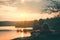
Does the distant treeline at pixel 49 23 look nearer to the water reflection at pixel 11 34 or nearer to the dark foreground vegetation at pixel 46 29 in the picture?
the dark foreground vegetation at pixel 46 29

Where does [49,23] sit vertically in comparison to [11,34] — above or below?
above

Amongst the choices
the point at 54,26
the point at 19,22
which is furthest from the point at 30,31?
the point at 54,26

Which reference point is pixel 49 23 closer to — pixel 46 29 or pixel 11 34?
pixel 46 29

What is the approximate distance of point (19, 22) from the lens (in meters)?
2.34

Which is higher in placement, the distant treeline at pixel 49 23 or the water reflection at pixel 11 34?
the distant treeline at pixel 49 23

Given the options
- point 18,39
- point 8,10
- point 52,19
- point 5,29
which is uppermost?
point 8,10

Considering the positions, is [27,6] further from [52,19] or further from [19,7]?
[52,19]

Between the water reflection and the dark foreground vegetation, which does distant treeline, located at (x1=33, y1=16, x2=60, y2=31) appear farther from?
the water reflection

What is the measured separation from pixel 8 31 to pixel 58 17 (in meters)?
0.87

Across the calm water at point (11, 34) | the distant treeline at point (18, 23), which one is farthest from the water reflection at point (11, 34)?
the distant treeline at point (18, 23)

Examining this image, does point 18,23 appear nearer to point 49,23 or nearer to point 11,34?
point 11,34

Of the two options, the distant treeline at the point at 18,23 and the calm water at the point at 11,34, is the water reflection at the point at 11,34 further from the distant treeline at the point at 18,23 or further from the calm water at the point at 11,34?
the distant treeline at the point at 18,23

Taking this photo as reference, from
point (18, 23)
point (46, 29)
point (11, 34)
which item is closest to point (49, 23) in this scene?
point (46, 29)

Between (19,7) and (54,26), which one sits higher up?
(19,7)
